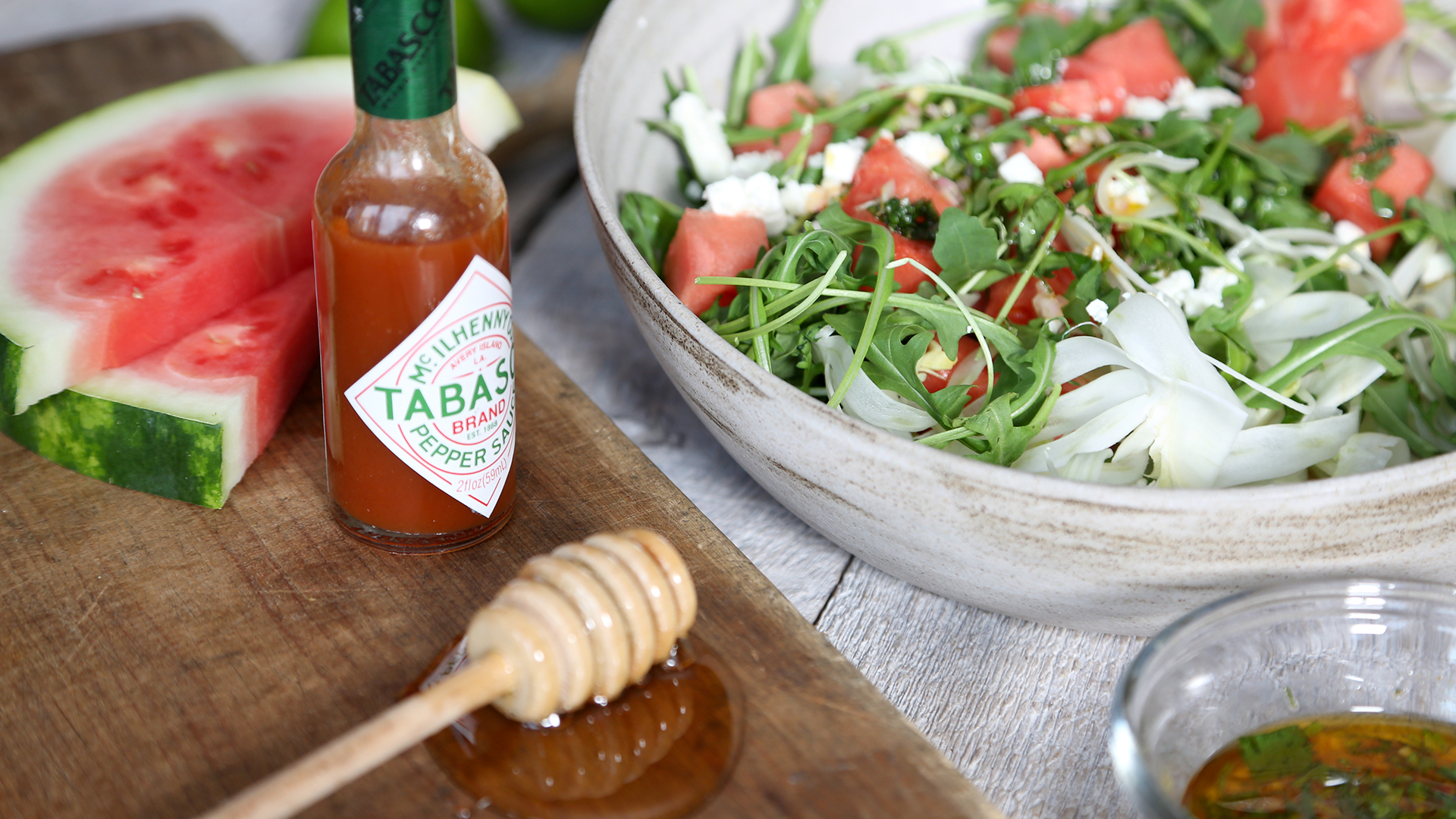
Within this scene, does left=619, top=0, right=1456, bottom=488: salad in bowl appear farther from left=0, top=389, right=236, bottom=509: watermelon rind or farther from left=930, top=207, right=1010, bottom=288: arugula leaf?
left=0, top=389, right=236, bottom=509: watermelon rind

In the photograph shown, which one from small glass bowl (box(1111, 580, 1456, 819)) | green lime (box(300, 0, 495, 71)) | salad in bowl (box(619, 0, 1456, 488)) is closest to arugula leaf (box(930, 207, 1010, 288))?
salad in bowl (box(619, 0, 1456, 488))

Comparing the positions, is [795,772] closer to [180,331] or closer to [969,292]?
[969,292]

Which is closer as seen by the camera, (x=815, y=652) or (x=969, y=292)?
(x=815, y=652)

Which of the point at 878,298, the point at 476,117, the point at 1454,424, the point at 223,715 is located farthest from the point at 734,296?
the point at 1454,424

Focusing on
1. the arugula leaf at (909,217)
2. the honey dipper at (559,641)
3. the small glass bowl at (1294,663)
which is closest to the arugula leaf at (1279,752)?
the small glass bowl at (1294,663)

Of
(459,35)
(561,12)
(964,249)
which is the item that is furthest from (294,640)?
(561,12)

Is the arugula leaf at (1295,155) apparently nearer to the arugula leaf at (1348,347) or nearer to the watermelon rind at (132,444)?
the arugula leaf at (1348,347)
